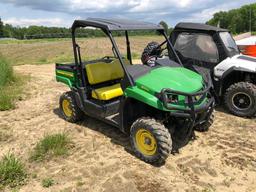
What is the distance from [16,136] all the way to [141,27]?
8.95ft

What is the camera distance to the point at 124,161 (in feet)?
13.4

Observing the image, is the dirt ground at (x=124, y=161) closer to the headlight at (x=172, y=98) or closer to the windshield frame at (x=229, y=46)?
the headlight at (x=172, y=98)

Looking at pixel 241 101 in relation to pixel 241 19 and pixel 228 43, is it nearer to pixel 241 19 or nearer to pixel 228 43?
pixel 228 43

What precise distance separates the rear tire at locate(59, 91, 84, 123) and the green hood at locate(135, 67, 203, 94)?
5.56 feet

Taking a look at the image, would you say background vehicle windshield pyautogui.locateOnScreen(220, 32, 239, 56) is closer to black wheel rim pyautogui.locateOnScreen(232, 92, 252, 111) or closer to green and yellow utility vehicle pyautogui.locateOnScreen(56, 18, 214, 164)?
black wheel rim pyautogui.locateOnScreen(232, 92, 252, 111)

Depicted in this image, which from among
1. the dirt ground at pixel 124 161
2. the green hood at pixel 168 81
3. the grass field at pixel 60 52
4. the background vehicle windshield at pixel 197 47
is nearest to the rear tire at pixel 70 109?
the dirt ground at pixel 124 161

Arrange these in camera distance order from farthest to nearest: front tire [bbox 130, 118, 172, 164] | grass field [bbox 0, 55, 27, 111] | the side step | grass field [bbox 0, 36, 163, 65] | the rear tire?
grass field [bbox 0, 36, 163, 65] → grass field [bbox 0, 55, 27, 111] → the rear tire → the side step → front tire [bbox 130, 118, 172, 164]

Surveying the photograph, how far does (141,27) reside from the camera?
4.46 meters

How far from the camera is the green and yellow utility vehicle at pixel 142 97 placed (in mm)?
3793

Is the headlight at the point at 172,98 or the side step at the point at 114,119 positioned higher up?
the headlight at the point at 172,98

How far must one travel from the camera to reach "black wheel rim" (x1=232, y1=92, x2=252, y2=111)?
5785mm

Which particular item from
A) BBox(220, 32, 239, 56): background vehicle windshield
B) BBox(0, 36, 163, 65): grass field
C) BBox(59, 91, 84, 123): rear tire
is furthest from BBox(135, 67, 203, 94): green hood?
BBox(0, 36, 163, 65): grass field

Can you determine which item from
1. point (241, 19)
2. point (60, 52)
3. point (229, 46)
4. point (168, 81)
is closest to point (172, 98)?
point (168, 81)

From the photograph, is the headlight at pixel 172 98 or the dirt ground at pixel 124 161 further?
the headlight at pixel 172 98
